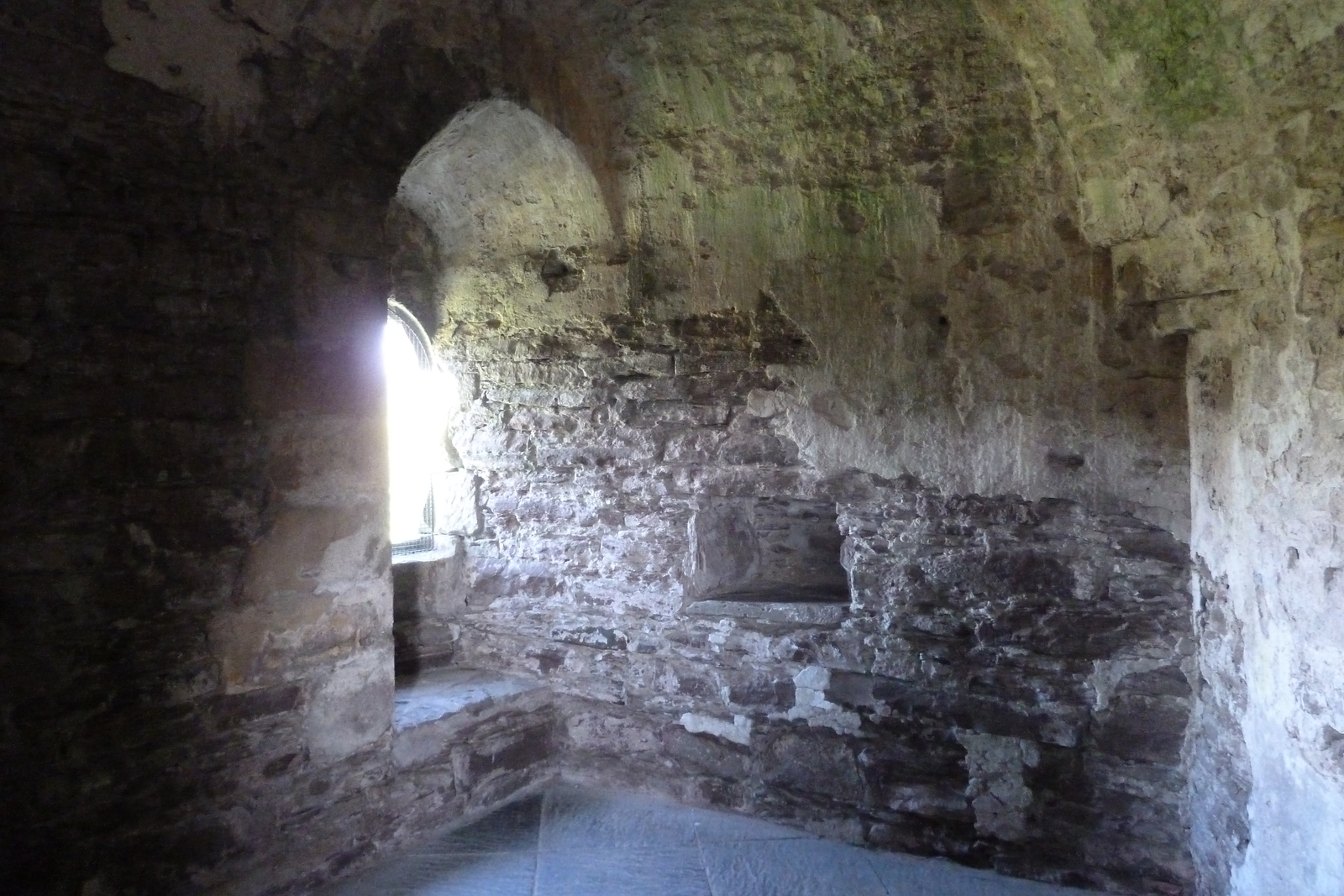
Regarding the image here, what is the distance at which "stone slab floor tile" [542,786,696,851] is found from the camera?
10.7 ft

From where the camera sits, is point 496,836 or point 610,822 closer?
point 496,836

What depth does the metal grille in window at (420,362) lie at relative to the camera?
395 centimetres

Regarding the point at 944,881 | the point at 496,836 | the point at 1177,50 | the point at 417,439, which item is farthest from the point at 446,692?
the point at 1177,50

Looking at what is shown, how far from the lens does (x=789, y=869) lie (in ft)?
10.1

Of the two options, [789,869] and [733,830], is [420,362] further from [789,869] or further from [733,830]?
[789,869]

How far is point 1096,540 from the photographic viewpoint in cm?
296

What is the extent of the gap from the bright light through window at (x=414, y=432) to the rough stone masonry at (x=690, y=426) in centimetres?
16

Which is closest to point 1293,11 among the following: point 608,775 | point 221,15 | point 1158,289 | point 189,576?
point 1158,289

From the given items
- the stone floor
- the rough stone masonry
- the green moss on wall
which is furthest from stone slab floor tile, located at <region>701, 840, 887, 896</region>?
the green moss on wall

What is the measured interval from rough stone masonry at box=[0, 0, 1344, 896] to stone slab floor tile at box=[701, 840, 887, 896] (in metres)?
0.15

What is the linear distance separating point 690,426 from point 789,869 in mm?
1630

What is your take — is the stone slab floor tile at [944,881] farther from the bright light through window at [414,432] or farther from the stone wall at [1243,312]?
the bright light through window at [414,432]

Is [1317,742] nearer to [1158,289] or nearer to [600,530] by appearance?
[1158,289]

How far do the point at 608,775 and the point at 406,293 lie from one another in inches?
86.6
